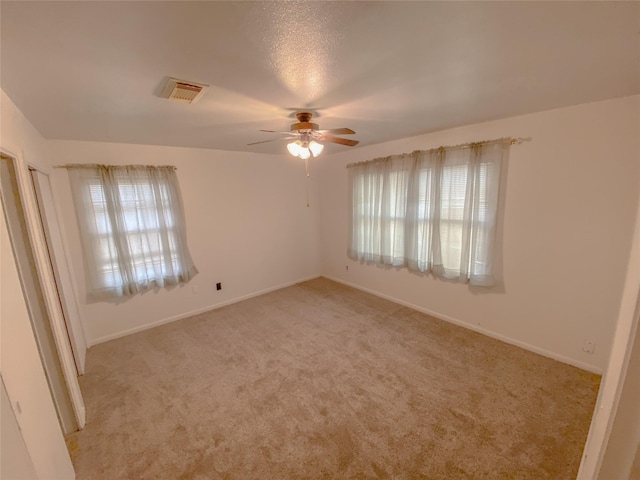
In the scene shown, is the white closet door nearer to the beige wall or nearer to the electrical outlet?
the beige wall

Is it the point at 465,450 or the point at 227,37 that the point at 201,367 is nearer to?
the point at 465,450

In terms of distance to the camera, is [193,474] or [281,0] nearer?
[281,0]

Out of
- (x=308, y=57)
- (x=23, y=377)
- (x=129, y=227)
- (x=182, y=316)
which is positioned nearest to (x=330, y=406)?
(x=23, y=377)

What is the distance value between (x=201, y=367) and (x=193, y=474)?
109cm

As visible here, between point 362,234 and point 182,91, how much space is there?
311 centimetres

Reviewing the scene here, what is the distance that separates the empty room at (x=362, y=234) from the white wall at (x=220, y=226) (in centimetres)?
3

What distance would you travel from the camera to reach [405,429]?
6.01 ft

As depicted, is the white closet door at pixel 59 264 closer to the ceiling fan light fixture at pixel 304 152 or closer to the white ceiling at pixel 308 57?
the white ceiling at pixel 308 57

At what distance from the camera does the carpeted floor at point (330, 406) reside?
1.62m

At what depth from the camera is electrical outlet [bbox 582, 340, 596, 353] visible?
2311mm

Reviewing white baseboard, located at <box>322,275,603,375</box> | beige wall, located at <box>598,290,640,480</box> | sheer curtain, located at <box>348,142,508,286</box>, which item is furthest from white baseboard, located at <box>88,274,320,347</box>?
beige wall, located at <box>598,290,640,480</box>

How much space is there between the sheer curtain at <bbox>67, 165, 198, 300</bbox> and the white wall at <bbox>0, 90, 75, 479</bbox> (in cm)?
150

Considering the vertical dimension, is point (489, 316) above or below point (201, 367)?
above

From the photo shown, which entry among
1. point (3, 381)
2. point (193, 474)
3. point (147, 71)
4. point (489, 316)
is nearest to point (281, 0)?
point (147, 71)
